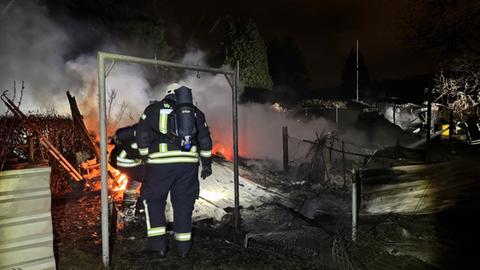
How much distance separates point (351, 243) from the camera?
502 cm

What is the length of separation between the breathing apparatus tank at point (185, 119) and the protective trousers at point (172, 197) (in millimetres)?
348

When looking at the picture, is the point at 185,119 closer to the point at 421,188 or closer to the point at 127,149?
the point at 127,149

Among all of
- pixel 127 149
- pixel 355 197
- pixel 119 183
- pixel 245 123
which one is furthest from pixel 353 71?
pixel 127 149

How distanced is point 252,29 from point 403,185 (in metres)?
27.2

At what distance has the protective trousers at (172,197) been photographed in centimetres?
431

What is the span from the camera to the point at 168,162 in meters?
4.31

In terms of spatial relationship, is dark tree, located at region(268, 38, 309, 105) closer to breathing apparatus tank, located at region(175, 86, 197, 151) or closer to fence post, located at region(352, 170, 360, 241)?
fence post, located at region(352, 170, 360, 241)

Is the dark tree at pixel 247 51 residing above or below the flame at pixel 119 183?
above

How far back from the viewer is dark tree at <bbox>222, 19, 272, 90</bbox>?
30.0 metres

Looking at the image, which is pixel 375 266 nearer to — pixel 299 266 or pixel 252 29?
pixel 299 266

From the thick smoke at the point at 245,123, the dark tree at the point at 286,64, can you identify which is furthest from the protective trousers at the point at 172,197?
the dark tree at the point at 286,64

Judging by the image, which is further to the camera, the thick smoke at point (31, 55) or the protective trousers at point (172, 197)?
the thick smoke at point (31, 55)

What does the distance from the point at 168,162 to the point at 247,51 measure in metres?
26.8

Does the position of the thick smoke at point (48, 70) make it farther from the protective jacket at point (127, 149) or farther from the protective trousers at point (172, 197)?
the protective trousers at point (172, 197)
